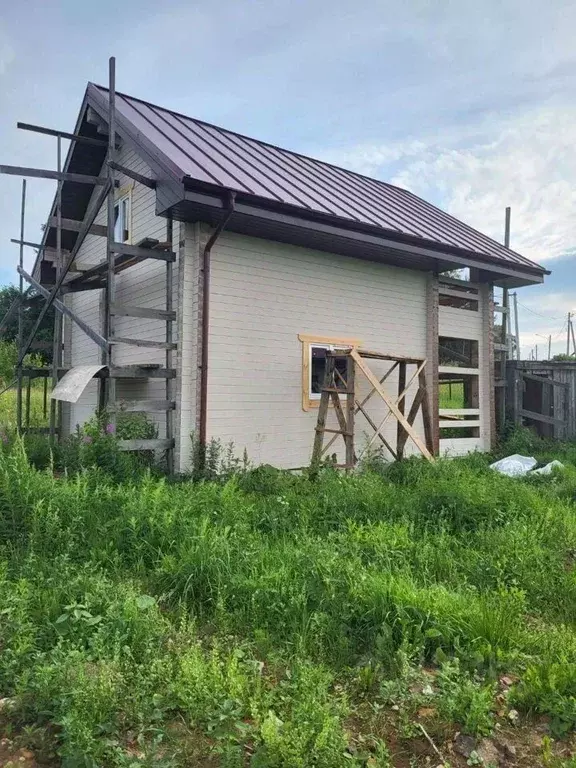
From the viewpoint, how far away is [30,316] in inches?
650

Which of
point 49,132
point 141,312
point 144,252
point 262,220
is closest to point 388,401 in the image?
point 262,220

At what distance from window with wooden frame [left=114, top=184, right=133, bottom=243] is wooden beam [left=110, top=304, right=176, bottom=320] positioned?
8.01ft

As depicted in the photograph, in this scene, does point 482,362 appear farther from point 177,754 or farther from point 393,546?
point 177,754

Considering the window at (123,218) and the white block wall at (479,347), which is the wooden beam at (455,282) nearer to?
the white block wall at (479,347)

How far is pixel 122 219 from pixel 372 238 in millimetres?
4381

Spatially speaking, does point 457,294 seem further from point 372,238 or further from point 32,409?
point 32,409

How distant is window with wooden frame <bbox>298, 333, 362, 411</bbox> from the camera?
29.5 feet

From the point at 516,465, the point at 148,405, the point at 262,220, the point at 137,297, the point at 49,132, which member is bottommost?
the point at 516,465

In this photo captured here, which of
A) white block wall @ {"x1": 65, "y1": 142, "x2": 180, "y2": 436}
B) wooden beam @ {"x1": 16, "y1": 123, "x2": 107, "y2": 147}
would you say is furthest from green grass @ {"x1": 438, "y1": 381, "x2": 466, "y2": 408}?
wooden beam @ {"x1": 16, "y1": 123, "x2": 107, "y2": 147}

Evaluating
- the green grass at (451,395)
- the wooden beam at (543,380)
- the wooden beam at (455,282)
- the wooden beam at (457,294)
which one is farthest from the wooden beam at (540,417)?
the green grass at (451,395)

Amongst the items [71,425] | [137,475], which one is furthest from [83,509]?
[71,425]

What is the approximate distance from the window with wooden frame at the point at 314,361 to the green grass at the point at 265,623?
3.66m

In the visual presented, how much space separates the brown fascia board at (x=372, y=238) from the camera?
703 cm

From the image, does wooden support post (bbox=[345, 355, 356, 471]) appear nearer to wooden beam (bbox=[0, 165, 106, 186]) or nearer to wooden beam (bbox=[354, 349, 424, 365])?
wooden beam (bbox=[354, 349, 424, 365])
